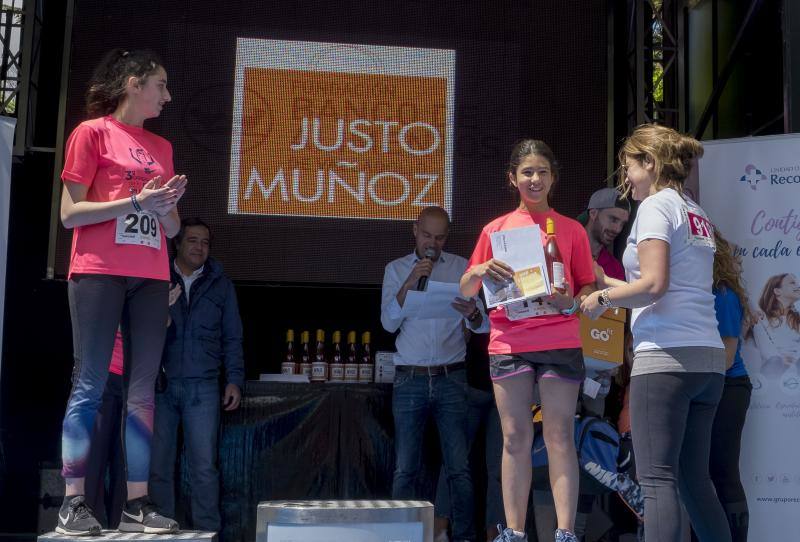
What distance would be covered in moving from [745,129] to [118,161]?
12.4ft

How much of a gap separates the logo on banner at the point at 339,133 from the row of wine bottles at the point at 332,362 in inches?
26.1

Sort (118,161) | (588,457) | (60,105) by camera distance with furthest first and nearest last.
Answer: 1. (60,105)
2. (588,457)
3. (118,161)

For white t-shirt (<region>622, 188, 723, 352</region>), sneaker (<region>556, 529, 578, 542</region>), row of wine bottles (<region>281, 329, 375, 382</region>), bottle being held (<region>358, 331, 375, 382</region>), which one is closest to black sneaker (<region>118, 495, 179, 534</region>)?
sneaker (<region>556, 529, 578, 542</region>)

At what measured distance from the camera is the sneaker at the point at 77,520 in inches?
110

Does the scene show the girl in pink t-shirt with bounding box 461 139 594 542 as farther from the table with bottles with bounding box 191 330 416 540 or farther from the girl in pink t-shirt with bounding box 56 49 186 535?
the table with bottles with bounding box 191 330 416 540

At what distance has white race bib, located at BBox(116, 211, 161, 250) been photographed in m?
3.01

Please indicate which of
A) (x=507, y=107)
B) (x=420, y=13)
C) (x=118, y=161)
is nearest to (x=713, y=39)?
(x=507, y=107)

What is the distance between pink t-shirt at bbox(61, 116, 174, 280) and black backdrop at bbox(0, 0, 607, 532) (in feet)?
5.38

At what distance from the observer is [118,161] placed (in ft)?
10.2

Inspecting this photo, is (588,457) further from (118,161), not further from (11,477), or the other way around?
(11,477)

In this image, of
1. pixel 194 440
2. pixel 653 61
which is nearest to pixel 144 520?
pixel 194 440

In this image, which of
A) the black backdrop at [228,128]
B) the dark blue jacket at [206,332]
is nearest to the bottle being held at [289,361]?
the black backdrop at [228,128]

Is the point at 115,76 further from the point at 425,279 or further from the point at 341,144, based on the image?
the point at 341,144

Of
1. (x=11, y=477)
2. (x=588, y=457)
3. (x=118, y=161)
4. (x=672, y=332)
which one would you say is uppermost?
(x=118, y=161)
